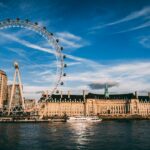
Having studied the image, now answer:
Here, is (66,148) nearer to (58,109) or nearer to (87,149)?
(87,149)

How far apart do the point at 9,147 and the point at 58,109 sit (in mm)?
144377

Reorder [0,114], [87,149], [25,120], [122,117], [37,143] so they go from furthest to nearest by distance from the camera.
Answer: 1. [122,117]
2. [0,114]
3. [25,120]
4. [37,143]
5. [87,149]

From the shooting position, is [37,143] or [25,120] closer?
[37,143]

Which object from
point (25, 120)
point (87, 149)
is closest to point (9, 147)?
point (87, 149)

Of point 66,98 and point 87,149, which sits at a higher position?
point 66,98

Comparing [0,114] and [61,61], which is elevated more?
[61,61]

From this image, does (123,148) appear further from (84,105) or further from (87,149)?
(84,105)

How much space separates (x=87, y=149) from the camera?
4862cm

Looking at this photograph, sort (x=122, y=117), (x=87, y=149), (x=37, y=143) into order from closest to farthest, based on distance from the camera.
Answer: (x=87, y=149), (x=37, y=143), (x=122, y=117)

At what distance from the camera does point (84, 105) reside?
19912cm

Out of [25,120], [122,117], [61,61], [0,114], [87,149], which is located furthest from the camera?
[122,117]

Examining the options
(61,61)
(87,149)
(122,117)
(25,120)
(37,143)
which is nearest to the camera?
(87,149)

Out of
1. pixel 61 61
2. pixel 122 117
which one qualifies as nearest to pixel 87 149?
pixel 61 61

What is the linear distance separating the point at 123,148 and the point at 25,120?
3906 inches
